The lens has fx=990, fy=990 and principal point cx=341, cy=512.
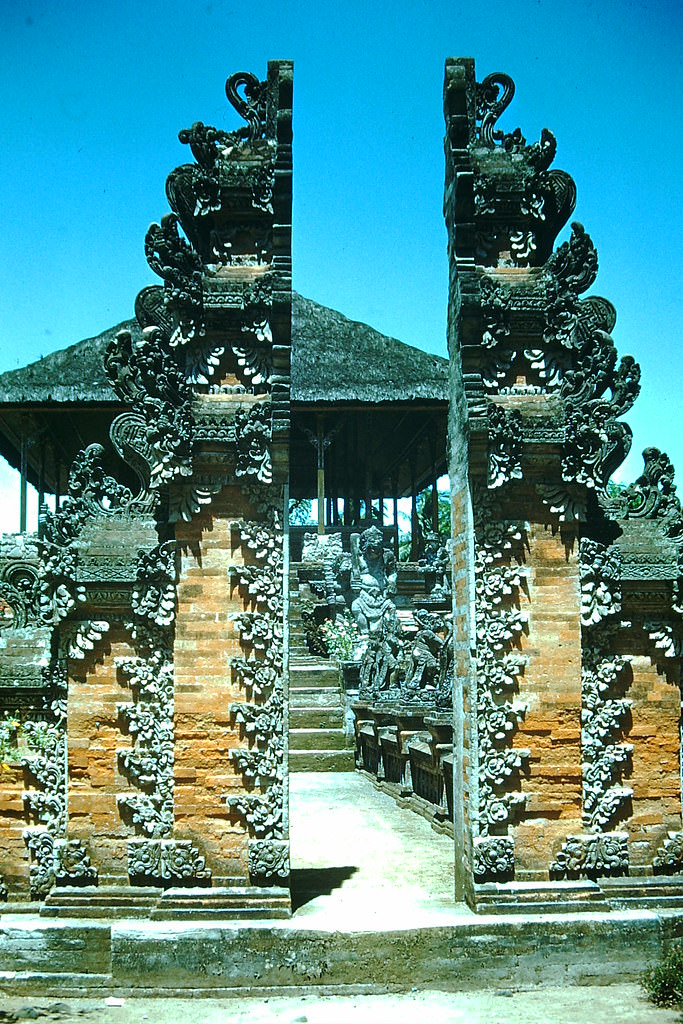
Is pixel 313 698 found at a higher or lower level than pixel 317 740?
higher

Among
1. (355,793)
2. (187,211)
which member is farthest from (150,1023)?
(355,793)

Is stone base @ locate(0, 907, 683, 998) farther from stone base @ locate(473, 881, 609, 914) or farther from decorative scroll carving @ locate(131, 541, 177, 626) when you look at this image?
decorative scroll carving @ locate(131, 541, 177, 626)

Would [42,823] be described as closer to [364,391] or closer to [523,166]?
[523,166]

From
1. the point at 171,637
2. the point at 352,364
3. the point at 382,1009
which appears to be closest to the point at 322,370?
the point at 352,364

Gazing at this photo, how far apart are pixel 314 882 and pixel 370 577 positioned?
1489 cm

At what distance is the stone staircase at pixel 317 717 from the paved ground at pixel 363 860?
0.79 metres

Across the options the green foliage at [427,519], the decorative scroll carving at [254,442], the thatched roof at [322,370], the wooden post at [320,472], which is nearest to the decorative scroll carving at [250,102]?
the decorative scroll carving at [254,442]

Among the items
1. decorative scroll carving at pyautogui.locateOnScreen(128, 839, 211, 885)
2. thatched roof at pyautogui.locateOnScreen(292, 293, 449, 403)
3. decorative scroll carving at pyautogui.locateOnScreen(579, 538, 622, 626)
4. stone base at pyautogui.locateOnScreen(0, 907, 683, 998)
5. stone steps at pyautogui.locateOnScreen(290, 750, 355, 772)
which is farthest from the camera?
thatched roof at pyautogui.locateOnScreen(292, 293, 449, 403)

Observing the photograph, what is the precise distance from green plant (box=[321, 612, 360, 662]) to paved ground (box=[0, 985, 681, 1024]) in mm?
13492

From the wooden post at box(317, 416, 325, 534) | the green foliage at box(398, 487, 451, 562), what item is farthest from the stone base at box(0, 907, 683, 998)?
the green foliage at box(398, 487, 451, 562)

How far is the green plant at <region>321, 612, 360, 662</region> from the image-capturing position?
21.0 metres

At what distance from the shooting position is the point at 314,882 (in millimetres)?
8086

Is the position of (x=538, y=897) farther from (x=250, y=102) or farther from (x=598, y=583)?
(x=250, y=102)

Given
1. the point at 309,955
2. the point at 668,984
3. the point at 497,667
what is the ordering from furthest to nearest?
the point at 497,667 < the point at 309,955 < the point at 668,984
